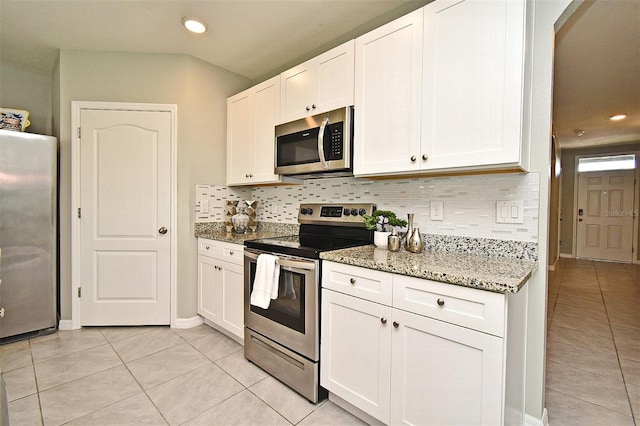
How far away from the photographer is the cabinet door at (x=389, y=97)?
167 cm

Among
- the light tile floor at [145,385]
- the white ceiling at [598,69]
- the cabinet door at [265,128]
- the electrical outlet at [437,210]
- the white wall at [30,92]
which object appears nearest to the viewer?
the light tile floor at [145,385]

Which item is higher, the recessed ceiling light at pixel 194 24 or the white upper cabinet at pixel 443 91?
the recessed ceiling light at pixel 194 24

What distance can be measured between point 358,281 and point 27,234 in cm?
278

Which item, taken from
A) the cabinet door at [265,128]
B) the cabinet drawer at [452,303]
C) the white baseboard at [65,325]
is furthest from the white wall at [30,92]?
the cabinet drawer at [452,303]

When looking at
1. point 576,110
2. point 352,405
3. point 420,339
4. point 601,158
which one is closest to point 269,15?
point 420,339

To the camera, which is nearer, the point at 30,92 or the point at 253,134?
the point at 253,134

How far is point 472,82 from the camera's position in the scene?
1.48 meters

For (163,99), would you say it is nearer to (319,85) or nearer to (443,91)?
(319,85)

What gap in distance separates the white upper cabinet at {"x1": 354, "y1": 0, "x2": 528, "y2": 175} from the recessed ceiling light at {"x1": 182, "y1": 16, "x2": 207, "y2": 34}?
1.22 m

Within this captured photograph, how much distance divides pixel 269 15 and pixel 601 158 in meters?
7.60

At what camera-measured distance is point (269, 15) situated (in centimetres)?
218

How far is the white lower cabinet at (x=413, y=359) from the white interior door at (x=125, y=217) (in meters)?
1.89

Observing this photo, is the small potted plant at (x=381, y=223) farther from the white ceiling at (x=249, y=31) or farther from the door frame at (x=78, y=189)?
the door frame at (x=78, y=189)

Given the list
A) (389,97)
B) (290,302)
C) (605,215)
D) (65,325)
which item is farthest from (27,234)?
(605,215)
